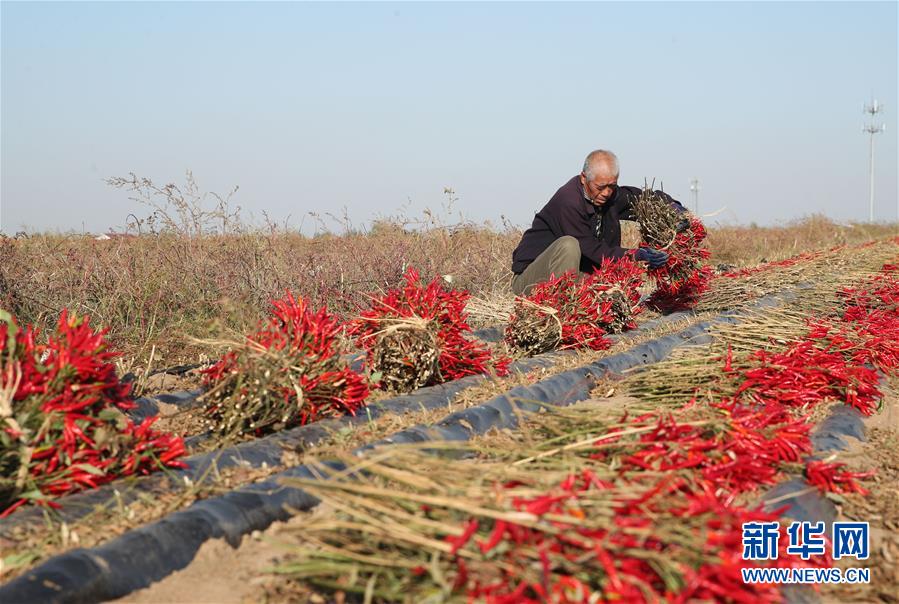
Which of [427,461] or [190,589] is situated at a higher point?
[427,461]

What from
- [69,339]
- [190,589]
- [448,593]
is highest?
[69,339]

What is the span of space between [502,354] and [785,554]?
346cm

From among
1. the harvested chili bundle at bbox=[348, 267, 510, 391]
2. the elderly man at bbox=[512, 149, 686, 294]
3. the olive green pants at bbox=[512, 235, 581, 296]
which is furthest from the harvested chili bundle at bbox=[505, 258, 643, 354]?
the harvested chili bundle at bbox=[348, 267, 510, 391]

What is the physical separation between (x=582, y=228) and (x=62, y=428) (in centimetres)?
447

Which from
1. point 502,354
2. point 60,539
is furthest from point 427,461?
point 502,354

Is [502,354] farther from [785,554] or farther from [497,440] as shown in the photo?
[785,554]

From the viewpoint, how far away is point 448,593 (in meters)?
1.88

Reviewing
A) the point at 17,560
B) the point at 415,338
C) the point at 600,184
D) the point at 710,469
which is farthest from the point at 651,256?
the point at 17,560

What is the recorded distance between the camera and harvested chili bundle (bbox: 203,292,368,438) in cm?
363

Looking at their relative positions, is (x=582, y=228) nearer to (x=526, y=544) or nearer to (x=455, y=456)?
(x=455, y=456)

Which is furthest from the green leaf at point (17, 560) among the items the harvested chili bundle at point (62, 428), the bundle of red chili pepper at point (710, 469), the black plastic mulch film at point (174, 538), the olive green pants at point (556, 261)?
the olive green pants at point (556, 261)

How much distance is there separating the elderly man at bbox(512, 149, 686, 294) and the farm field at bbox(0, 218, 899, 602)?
50 centimetres

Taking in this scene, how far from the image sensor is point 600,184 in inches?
252

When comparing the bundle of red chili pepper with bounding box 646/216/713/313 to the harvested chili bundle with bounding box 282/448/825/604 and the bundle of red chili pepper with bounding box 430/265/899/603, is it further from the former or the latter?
the harvested chili bundle with bounding box 282/448/825/604
